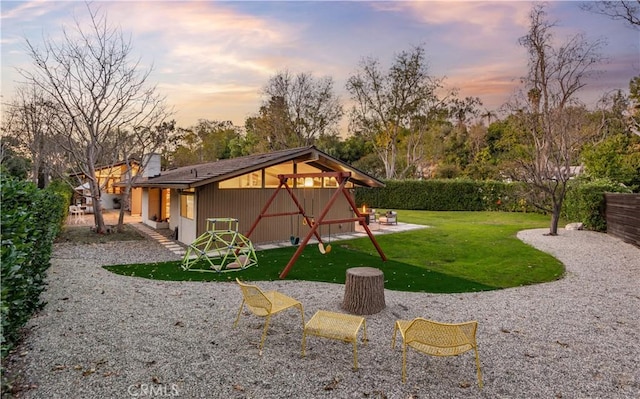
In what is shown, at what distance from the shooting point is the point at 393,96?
3419 centimetres

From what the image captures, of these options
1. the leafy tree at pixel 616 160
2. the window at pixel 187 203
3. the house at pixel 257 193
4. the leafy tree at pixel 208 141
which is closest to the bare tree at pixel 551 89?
the leafy tree at pixel 616 160

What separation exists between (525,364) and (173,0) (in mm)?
10989

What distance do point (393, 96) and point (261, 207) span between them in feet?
82.7

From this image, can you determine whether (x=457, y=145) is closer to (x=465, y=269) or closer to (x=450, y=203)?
(x=450, y=203)

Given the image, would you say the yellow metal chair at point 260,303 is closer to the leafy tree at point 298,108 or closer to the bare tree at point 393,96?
the bare tree at point 393,96

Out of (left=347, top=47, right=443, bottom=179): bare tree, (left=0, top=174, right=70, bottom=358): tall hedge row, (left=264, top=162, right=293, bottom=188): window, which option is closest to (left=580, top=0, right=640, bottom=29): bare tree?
(left=264, top=162, right=293, bottom=188): window

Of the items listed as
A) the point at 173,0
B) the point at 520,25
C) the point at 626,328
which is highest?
the point at 520,25

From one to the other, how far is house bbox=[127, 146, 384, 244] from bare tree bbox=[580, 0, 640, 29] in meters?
11.6

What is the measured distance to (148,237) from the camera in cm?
1448

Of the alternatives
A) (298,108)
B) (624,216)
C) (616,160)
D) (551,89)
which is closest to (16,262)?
(624,216)

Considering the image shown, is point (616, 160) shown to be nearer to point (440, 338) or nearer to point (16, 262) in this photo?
point (440, 338)

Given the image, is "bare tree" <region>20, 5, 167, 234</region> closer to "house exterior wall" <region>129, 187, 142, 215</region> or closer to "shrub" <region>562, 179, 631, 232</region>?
"house exterior wall" <region>129, 187, 142, 215</region>

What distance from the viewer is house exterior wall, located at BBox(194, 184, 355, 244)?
12.1 m

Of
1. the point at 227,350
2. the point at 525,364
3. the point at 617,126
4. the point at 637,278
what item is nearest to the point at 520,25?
the point at 617,126
